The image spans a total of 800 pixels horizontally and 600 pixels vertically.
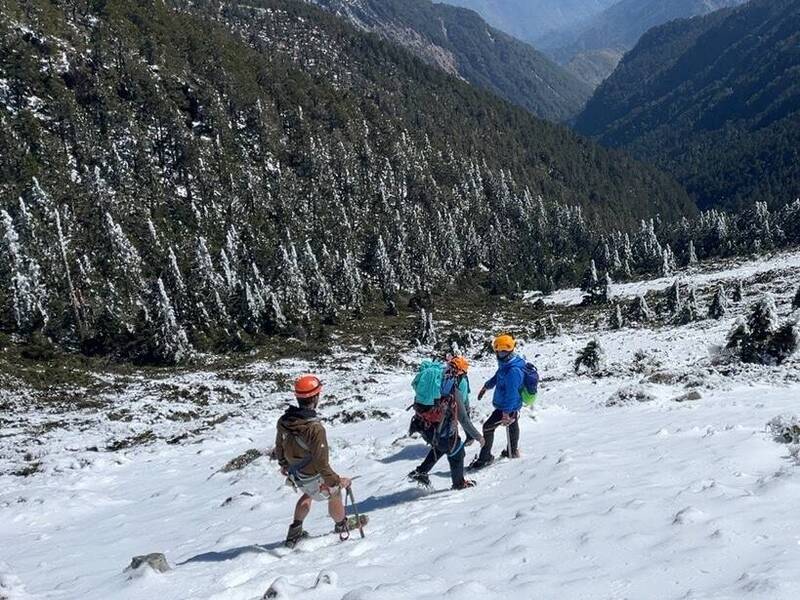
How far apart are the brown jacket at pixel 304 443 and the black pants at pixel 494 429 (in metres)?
3.61

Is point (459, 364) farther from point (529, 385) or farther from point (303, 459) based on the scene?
point (303, 459)

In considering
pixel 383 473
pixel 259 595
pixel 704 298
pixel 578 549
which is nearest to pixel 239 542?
pixel 259 595

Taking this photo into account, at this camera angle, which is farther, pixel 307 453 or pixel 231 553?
pixel 231 553

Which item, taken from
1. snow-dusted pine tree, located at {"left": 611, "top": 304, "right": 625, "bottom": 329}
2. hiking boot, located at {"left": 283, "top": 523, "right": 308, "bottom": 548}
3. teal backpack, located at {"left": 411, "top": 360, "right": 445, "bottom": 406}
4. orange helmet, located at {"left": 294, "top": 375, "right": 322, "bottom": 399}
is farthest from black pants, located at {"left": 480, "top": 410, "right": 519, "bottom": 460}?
snow-dusted pine tree, located at {"left": 611, "top": 304, "right": 625, "bottom": 329}

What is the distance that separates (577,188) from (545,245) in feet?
169

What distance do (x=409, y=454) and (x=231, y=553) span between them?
5952mm

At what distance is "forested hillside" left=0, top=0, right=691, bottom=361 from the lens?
167 feet

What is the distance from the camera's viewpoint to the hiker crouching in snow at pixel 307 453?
7.69 m

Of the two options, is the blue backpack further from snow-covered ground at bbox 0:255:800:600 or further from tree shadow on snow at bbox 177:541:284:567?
tree shadow on snow at bbox 177:541:284:567

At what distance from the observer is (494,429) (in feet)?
34.8

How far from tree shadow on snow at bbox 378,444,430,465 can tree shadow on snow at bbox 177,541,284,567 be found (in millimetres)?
4983

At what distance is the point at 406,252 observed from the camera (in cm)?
9388

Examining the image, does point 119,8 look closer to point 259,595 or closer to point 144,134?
point 144,134

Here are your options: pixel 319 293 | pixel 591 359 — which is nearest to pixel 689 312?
pixel 591 359
